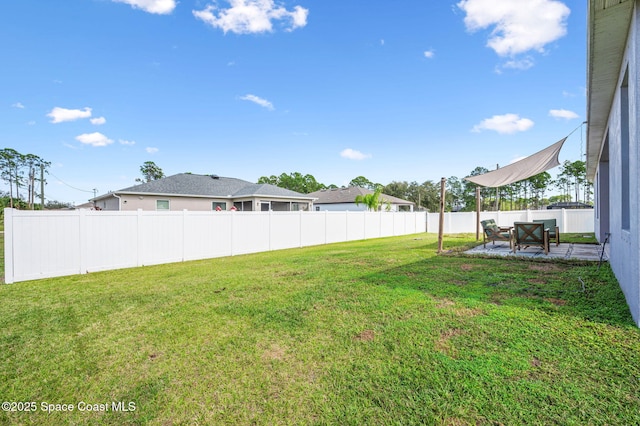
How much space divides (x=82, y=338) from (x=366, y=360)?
136 inches

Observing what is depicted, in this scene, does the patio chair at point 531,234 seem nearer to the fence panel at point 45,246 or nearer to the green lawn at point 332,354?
the green lawn at point 332,354

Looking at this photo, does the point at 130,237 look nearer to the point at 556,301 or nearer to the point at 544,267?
the point at 556,301

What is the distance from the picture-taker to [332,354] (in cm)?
292

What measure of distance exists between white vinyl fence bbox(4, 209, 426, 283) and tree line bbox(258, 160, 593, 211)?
3096 cm

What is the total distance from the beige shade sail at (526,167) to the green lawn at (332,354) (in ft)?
16.2

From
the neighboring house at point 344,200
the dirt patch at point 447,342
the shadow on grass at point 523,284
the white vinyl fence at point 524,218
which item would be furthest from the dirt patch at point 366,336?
the neighboring house at point 344,200

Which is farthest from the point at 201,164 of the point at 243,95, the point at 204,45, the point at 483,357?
the point at 483,357

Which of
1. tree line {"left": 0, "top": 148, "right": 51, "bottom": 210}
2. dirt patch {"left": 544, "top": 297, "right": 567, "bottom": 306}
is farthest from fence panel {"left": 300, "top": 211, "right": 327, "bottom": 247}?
tree line {"left": 0, "top": 148, "right": 51, "bottom": 210}

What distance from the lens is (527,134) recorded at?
2198 cm

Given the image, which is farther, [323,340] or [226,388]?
[323,340]

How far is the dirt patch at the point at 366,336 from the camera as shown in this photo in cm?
321

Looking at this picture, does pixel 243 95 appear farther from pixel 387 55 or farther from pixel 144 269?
pixel 144 269

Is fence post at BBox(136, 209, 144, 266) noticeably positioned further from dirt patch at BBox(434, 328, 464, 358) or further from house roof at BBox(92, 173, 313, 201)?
house roof at BBox(92, 173, 313, 201)

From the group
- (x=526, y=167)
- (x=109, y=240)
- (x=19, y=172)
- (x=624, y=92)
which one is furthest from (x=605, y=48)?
(x=19, y=172)
